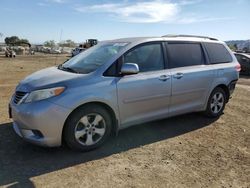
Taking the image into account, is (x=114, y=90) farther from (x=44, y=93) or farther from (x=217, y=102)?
(x=217, y=102)

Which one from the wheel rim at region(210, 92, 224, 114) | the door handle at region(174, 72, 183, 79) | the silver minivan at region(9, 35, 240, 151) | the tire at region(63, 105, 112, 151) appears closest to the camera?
the silver minivan at region(9, 35, 240, 151)

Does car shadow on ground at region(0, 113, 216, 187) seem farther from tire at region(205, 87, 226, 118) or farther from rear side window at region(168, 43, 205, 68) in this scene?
rear side window at region(168, 43, 205, 68)

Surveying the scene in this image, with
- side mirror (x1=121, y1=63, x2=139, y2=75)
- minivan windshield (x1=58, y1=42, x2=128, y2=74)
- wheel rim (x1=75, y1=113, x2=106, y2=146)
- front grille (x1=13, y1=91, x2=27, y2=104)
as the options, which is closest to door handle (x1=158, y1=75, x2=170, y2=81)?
side mirror (x1=121, y1=63, x2=139, y2=75)

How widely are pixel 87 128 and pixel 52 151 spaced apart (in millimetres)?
643

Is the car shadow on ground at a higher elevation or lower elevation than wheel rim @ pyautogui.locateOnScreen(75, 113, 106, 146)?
lower

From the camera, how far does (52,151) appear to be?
452cm

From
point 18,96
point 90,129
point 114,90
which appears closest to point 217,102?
point 114,90

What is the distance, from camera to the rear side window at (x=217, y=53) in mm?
6299

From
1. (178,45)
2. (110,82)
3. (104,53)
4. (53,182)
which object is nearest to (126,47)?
(104,53)

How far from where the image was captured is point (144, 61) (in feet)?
16.8

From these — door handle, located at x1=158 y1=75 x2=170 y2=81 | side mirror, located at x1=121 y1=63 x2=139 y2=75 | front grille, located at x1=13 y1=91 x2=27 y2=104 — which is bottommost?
front grille, located at x1=13 y1=91 x2=27 y2=104

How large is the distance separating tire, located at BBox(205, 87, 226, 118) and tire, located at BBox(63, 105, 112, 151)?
264 cm

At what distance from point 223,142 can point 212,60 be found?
1.93m

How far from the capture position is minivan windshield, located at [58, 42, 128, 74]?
479 centimetres
